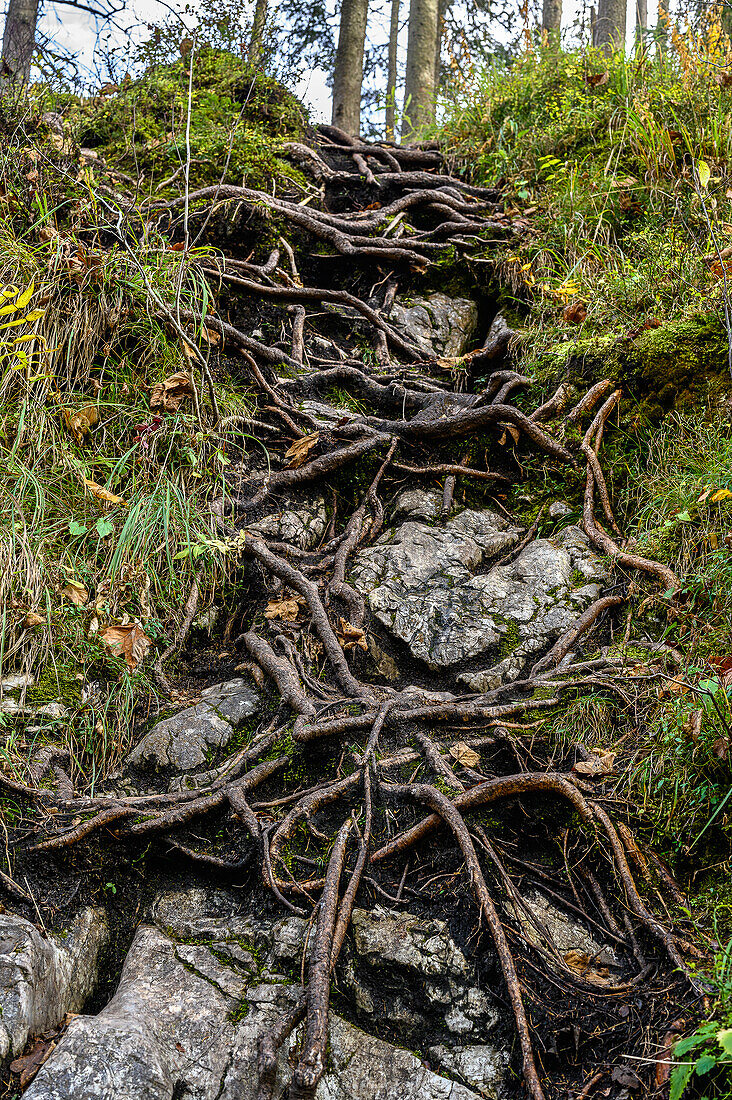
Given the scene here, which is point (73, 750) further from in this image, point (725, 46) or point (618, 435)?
point (725, 46)

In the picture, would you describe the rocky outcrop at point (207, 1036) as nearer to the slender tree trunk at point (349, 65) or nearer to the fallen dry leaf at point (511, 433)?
the fallen dry leaf at point (511, 433)

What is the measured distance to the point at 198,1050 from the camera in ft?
6.89

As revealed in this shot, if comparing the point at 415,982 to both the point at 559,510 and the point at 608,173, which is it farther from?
the point at 608,173

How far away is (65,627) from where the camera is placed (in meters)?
3.18

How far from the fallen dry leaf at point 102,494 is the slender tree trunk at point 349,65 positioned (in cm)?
781

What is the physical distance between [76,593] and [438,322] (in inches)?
141

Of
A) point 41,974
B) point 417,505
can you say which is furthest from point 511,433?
point 41,974

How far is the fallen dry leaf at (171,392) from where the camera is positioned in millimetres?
3844

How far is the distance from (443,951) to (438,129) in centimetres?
731

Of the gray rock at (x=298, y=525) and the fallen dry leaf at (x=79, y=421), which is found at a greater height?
the fallen dry leaf at (x=79, y=421)

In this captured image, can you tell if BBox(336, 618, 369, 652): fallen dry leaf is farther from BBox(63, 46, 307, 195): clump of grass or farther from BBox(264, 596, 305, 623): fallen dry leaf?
BBox(63, 46, 307, 195): clump of grass

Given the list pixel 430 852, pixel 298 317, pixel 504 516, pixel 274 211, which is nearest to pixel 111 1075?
pixel 430 852

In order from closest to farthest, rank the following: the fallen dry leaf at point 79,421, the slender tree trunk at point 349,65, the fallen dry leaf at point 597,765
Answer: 1. the fallen dry leaf at point 597,765
2. the fallen dry leaf at point 79,421
3. the slender tree trunk at point 349,65

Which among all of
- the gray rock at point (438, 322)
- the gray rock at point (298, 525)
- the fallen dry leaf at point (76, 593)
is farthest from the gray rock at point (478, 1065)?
the gray rock at point (438, 322)
